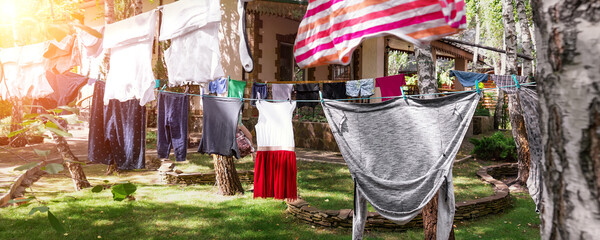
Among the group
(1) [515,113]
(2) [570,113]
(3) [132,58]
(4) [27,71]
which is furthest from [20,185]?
(1) [515,113]

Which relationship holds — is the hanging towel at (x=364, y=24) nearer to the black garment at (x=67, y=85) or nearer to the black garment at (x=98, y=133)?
the black garment at (x=98, y=133)

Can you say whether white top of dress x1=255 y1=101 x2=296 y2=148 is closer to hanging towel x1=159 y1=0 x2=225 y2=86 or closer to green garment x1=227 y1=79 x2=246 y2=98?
hanging towel x1=159 y1=0 x2=225 y2=86

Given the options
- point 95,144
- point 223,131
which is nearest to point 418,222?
point 223,131

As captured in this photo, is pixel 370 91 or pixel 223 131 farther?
pixel 370 91

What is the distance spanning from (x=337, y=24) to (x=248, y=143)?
5.43m

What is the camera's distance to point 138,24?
Result: 208 inches

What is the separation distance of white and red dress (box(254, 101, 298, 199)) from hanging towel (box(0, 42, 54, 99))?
168 inches

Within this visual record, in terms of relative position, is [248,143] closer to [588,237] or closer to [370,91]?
[370,91]

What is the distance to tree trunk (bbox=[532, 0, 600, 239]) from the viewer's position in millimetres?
1410

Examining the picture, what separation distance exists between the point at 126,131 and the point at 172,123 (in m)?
0.72

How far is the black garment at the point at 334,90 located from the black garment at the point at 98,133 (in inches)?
207

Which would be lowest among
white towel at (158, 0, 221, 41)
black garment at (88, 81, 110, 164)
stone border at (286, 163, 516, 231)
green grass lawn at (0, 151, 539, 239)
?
green grass lawn at (0, 151, 539, 239)

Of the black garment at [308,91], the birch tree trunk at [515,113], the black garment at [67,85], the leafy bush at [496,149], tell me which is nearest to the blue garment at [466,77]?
the birch tree trunk at [515,113]

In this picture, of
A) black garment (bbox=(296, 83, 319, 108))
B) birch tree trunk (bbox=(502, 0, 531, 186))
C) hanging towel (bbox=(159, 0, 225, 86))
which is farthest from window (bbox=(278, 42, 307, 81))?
hanging towel (bbox=(159, 0, 225, 86))
